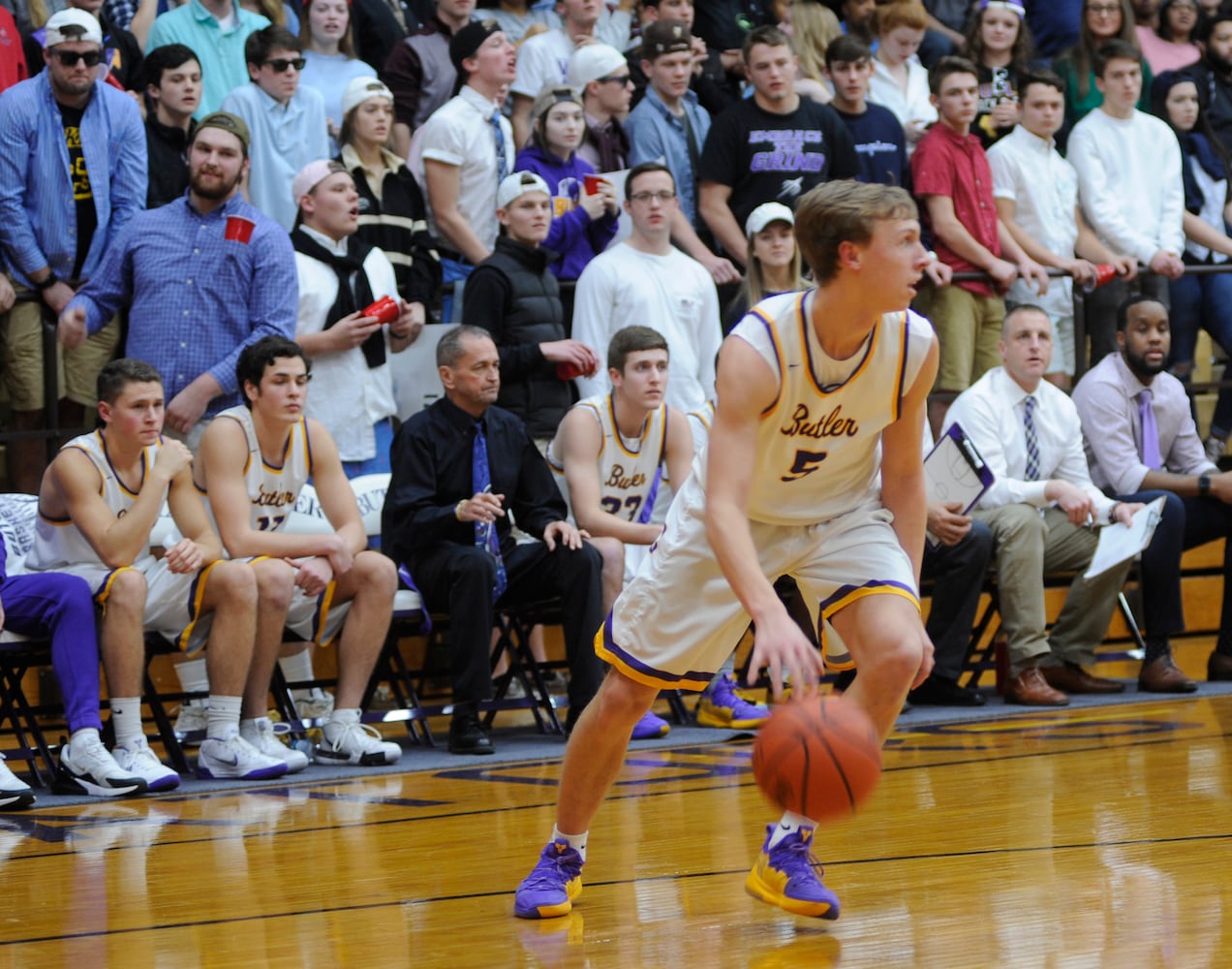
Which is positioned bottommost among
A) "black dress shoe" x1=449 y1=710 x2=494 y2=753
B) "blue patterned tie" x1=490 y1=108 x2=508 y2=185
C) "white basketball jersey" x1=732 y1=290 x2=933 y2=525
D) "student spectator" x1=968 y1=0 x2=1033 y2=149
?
"black dress shoe" x1=449 y1=710 x2=494 y2=753

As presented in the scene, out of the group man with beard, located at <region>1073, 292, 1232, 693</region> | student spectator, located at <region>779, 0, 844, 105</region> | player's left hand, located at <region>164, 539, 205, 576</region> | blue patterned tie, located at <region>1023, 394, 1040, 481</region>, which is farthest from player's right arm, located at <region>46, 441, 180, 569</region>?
student spectator, located at <region>779, 0, 844, 105</region>

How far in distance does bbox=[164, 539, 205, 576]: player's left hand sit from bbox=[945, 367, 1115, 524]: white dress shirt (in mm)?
3360

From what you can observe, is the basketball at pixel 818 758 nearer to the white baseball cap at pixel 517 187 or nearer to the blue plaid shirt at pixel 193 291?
the blue plaid shirt at pixel 193 291

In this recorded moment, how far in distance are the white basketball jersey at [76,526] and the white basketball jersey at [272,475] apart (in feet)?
1.19

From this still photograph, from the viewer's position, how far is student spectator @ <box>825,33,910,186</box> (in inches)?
346

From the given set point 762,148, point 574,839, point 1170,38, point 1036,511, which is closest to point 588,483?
point 1036,511

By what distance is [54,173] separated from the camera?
7.09 m

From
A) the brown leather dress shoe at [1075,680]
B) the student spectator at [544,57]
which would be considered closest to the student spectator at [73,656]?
the student spectator at [544,57]

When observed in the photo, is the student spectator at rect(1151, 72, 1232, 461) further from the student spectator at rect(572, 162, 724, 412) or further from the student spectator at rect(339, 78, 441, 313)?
the student spectator at rect(339, 78, 441, 313)

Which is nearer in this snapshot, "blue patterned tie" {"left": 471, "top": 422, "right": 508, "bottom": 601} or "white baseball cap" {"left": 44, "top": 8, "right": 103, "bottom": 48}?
"blue patterned tie" {"left": 471, "top": 422, "right": 508, "bottom": 601}

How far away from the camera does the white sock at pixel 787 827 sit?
3645 mm

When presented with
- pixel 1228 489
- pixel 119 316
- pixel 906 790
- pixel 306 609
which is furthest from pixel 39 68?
pixel 1228 489

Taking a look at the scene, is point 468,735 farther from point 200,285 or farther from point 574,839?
point 574,839

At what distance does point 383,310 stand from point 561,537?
4.29 feet
